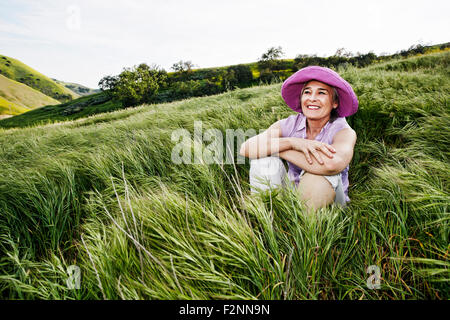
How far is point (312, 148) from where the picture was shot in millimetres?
1580

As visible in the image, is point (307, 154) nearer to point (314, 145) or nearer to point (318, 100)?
point (314, 145)

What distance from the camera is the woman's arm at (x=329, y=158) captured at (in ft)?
4.83

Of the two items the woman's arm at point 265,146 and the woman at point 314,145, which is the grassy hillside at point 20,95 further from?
the woman at point 314,145

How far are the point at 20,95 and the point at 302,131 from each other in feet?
557

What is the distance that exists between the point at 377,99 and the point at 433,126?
0.79 meters

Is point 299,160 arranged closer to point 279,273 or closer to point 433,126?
point 279,273

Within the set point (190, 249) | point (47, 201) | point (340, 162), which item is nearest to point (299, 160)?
point (340, 162)

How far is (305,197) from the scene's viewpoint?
1462 millimetres

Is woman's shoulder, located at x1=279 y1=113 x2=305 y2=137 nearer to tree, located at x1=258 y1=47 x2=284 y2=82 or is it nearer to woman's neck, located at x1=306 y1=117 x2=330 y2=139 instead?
woman's neck, located at x1=306 y1=117 x2=330 y2=139

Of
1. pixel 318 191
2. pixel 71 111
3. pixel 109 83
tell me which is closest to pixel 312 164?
pixel 318 191

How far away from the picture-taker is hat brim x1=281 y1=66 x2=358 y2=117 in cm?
176

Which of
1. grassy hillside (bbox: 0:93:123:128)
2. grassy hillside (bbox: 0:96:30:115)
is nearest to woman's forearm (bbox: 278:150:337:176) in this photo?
grassy hillside (bbox: 0:93:123:128)

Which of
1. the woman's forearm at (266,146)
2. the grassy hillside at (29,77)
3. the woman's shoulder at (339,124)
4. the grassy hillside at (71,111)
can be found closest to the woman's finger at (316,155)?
the woman's forearm at (266,146)

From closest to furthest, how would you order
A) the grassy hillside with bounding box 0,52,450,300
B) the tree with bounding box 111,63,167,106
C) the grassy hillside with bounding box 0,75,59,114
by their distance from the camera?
1. the grassy hillside with bounding box 0,52,450,300
2. the tree with bounding box 111,63,167,106
3. the grassy hillside with bounding box 0,75,59,114
